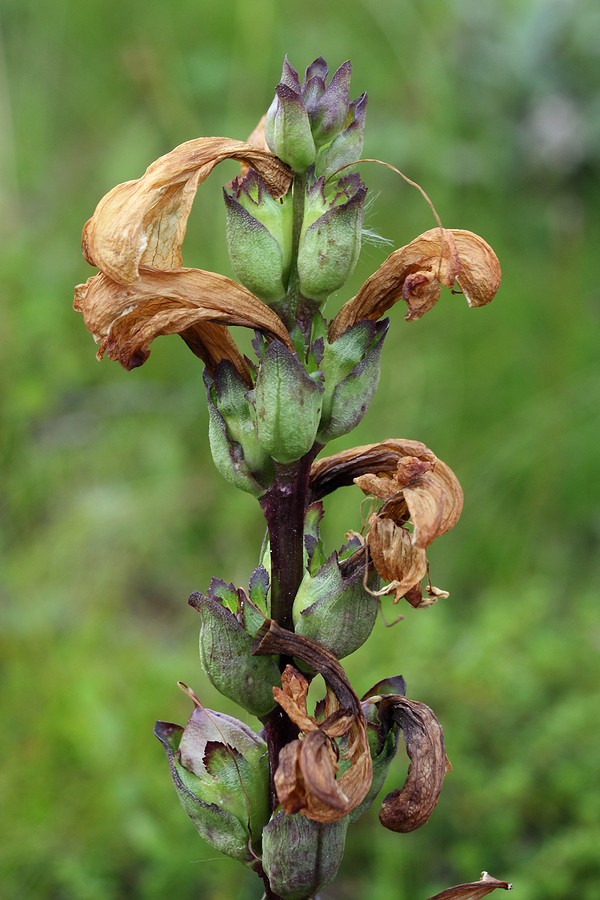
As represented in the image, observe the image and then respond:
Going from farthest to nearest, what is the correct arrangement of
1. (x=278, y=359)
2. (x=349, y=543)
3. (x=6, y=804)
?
1. (x=6, y=804)
2. (x=349, y=543)
3. (x=278, y=359)

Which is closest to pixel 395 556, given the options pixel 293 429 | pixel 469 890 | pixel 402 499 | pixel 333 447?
pixel 402 499

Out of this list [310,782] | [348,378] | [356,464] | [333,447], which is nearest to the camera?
[310,782]

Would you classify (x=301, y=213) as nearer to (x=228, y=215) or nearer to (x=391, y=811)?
(x=228, y=215)

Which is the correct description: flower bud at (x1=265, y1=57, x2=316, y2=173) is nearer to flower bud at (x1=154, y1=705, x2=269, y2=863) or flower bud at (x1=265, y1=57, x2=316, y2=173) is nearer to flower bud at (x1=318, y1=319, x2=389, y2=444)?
flower bud at (x1=318, y1=319, x2=389, y2=444)

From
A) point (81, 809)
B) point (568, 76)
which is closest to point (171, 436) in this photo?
point (81, 809)

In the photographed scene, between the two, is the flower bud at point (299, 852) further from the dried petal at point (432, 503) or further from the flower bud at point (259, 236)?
the flower bud at point (259, 236)

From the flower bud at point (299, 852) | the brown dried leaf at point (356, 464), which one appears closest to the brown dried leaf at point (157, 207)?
the brown dried leaf at point (356, 464)

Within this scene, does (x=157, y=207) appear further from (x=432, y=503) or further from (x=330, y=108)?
(x=432, y=503)
